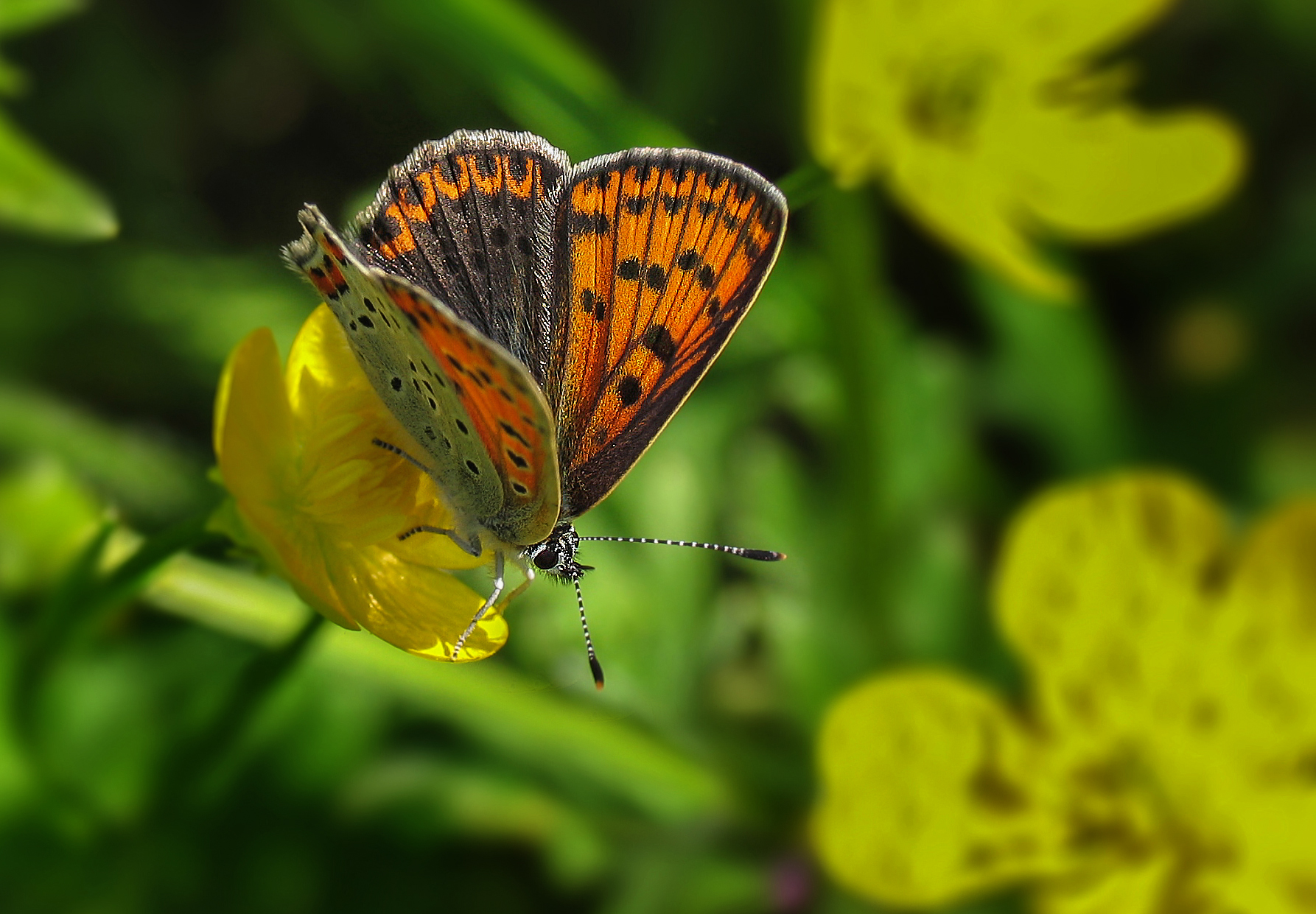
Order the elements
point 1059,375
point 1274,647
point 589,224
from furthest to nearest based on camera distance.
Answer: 1. point 1059,375
2. point 1274,647
3. point 589,224

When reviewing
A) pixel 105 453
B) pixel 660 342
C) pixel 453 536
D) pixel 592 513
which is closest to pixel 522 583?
pixel 453 536

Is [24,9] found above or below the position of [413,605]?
above

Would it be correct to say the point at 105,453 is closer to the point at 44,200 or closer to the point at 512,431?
the point at 44,200

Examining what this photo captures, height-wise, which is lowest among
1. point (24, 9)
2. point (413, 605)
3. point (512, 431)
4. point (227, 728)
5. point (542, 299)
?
point (227, 728)

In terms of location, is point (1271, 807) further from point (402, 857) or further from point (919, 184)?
point (402, 857)

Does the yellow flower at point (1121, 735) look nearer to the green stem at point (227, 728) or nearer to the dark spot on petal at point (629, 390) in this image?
the dark spot on petal at point (629, 390)

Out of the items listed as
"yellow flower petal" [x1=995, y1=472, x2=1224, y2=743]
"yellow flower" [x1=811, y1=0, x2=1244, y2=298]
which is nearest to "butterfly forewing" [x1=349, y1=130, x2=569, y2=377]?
"yellow flower" [x1=811, y1=0, x2=1244, y2=298]

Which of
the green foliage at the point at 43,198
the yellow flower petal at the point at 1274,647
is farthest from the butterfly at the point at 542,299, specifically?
the yellow flower petal at the point at 1274,647
